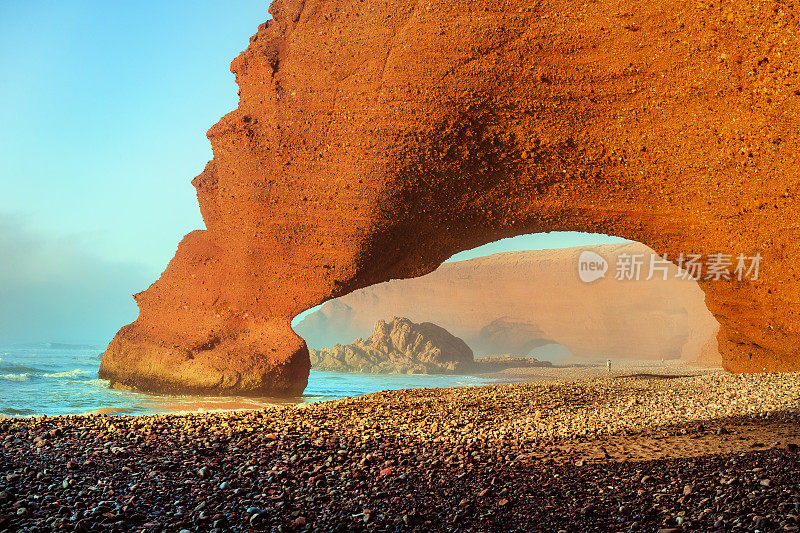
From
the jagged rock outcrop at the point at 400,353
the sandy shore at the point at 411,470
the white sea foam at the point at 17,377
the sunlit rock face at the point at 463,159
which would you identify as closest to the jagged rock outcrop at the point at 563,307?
the jagged rock outcrop at the point at 400,353

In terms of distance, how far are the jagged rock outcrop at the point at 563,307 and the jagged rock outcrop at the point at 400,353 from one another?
18800 millimetres

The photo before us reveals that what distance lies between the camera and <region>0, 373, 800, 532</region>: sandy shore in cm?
333

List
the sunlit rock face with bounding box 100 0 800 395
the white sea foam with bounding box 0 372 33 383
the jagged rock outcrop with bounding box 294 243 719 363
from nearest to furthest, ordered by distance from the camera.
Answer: the sunlit rock face with bounding box 100 0 800 395
the white sea foam with bounding box 0 372 33 383
the jagged rock outcrop with bounding box 294 243 719 363

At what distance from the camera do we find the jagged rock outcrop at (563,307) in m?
48.8

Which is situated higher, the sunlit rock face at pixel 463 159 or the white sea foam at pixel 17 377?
the sunlit rock face at pixel 463 159

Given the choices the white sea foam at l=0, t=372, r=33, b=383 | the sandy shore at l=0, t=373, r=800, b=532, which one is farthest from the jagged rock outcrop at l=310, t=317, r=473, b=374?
the sandy shore at l=0, t=373, r=800, b=532

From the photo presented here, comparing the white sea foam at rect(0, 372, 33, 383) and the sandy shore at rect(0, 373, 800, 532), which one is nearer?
the sandy shore at rect(0, 373, 800, 532)

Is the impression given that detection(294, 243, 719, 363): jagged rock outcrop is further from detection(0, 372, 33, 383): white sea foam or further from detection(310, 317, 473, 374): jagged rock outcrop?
detection(0, 372, 33, 383): white sea foam

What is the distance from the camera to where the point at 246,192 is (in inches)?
497

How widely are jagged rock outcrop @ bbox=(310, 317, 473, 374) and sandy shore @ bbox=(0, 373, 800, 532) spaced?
27540 mm

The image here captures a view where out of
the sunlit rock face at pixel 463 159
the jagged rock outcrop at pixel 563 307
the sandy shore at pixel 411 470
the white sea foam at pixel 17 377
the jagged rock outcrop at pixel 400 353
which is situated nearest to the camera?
the sandy shore at pixel 411 470

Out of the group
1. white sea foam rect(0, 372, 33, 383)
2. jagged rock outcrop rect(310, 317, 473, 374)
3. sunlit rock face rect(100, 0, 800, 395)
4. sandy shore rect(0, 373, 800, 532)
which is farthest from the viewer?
jagged rock outcrop rect(310, 317, 473, 374)

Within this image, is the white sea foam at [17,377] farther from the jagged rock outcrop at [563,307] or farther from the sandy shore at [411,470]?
the jagged rock outcrop at [563,307]

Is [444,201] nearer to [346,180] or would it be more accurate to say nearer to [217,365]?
[346,180]
